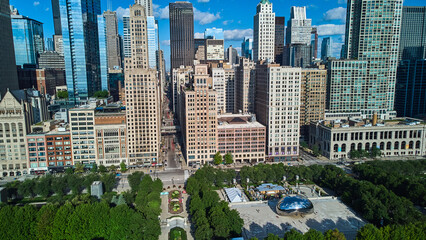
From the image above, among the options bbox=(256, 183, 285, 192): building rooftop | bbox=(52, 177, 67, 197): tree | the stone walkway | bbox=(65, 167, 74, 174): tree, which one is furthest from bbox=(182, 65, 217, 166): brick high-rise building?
bbox=(52, 177, 67, 197): tree

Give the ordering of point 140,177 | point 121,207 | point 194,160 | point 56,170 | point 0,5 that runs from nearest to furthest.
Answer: point 121,207, point 140,177, point 56,170, point 194,160, point 0,5

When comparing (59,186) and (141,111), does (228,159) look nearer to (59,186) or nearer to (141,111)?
(141,111)

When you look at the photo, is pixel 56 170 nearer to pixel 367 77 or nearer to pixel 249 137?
pixel 249 137

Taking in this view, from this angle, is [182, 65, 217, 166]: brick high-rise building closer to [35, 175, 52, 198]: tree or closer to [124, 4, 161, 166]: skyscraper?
[124, 4, 161, 166]: skyscraper

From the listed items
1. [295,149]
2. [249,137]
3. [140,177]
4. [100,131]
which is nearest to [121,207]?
[140,177]

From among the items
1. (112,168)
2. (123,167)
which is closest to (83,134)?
(112,168)

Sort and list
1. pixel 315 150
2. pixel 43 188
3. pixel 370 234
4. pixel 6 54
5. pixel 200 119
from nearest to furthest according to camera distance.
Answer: pixel 370 234 < pixel 43 188 < pixel 200 119 < pixel 315 150 < pixel 6 54
